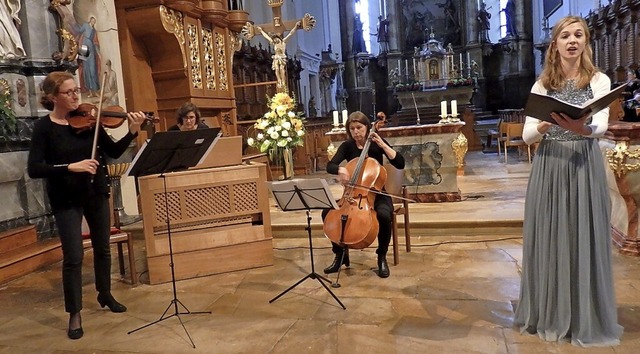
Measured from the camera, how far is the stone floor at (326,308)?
9.67 feet

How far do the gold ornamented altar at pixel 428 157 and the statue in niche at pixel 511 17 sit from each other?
14.8 metres

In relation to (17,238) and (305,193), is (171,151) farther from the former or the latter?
(17,238)

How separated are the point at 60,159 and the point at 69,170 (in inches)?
8.5

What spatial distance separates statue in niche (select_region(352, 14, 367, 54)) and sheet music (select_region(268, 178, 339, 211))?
18.1 metres

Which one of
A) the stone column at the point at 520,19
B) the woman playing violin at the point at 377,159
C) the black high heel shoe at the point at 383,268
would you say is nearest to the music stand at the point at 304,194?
the woman playing violin at the point at 377,159

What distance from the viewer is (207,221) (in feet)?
14.7

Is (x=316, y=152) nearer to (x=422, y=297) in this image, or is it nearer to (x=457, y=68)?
(x=422, y=297)

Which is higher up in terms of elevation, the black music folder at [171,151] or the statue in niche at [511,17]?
the statue in niche at [511,17]

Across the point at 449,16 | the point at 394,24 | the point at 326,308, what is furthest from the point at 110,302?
the point at 449,16

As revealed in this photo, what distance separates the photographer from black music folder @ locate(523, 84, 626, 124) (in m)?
2.31

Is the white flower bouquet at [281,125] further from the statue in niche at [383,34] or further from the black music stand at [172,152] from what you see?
the statue in niche at [383,34]

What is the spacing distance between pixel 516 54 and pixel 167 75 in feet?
51.7

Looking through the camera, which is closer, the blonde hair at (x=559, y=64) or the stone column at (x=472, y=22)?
the blonde hair at (x=559, y=64)

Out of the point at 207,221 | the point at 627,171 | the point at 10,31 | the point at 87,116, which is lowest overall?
the point at 207,221
